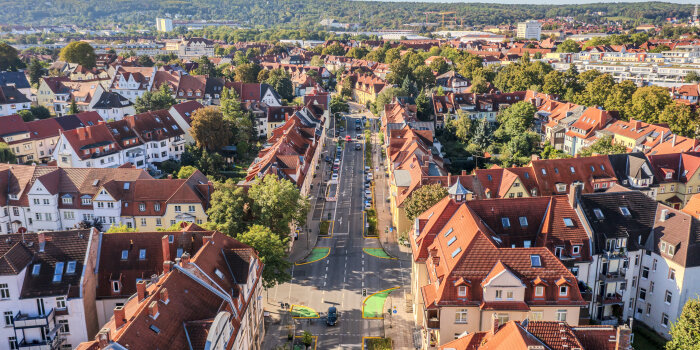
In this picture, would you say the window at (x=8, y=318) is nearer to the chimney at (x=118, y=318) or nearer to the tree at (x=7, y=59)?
the chimney at (x=118, y=318)

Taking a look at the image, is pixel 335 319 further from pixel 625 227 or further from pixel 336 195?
pixel 336 195

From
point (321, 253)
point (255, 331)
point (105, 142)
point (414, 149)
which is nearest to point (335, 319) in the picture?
point (255, 331)

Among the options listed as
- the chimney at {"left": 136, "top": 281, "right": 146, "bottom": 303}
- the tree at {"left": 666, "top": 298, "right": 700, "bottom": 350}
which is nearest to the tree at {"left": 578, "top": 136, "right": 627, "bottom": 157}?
the tree at {"left": 666, "top": 298, "right": 700, "bottom": 350}

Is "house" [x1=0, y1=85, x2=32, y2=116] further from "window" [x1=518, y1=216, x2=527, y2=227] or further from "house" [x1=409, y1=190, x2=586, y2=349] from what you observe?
"window" [x1=518, y1=216, x2=527, y2=227]

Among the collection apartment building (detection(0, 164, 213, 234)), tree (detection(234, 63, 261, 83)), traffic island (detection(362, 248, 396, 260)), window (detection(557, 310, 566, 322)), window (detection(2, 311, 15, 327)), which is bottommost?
traffic island (detection(362, 248, 396, 260))

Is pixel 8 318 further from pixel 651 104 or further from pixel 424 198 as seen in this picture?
pixel 651 104

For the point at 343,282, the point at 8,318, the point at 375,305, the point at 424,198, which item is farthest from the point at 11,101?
the point at 375,305
